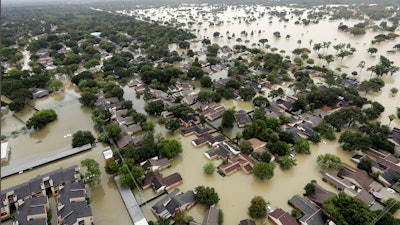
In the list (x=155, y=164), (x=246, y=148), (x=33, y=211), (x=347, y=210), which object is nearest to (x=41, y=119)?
(x=33, y=211)

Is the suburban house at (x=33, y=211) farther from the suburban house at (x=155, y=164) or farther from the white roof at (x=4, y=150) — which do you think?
the white roof at (x=4, y=150)

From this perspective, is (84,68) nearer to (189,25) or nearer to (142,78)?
(142,78)

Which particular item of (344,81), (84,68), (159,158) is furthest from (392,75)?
(84,68)

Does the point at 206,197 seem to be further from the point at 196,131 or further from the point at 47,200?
the point at 47,200

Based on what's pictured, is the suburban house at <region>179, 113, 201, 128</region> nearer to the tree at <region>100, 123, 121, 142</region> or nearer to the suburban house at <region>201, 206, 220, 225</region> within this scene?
the tree at <region>100, 123, 121, 142</region>

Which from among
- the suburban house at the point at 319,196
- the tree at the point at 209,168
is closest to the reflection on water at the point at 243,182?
the tree at the point at 209,168
